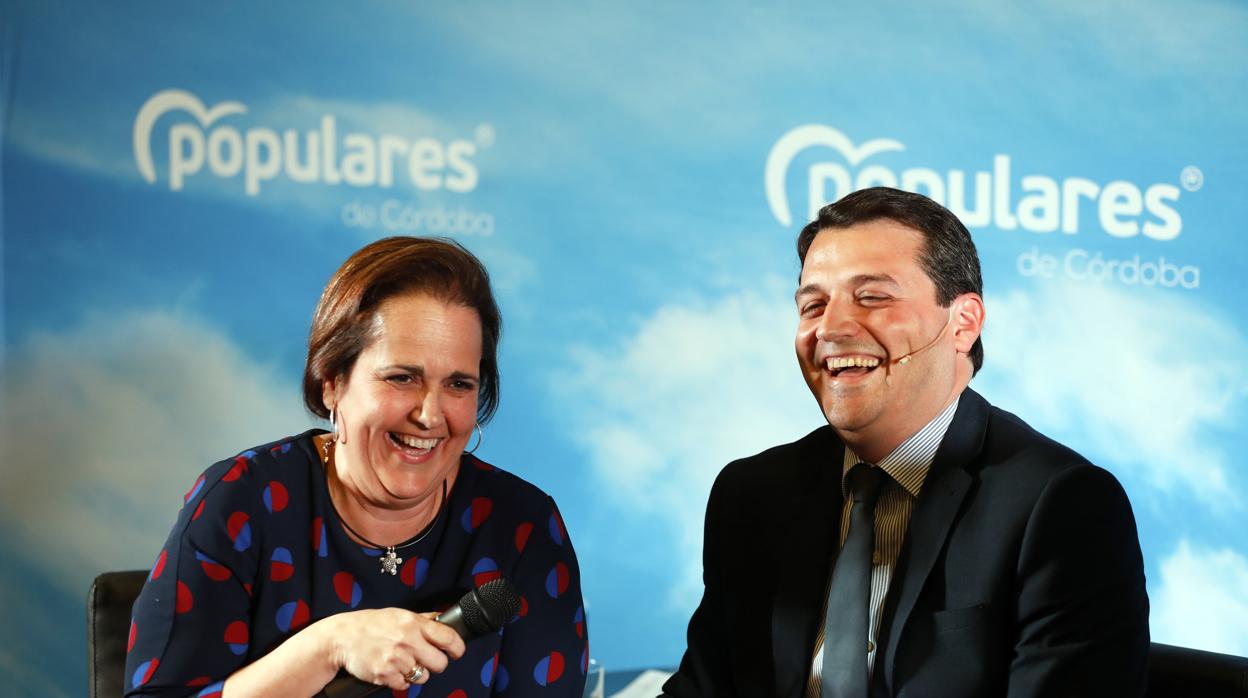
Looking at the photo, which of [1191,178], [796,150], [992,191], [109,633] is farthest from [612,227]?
[109,633]

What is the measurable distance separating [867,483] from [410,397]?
0.77m

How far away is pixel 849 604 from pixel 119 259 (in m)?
2.94

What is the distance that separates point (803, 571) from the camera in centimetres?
210

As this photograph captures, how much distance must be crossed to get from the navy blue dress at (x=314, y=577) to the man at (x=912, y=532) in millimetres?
294

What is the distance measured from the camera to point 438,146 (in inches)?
163

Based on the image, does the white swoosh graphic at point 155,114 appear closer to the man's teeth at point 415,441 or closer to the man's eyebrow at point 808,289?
the man's teeth at point 415,441

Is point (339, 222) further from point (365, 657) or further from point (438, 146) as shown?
point (365, 657)

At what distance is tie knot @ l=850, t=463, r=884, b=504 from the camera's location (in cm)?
206

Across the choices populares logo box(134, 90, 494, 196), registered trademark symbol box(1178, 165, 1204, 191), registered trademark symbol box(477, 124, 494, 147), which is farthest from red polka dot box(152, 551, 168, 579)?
registered trademark symbol box(1178, 165, 1204, 191)

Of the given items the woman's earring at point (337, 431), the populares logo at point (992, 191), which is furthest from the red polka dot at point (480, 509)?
the populares logo at point (992, 191)

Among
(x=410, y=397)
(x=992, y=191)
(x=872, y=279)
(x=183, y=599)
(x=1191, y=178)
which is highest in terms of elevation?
(x=1191, y=178)

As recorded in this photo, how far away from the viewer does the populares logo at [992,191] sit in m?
4.31

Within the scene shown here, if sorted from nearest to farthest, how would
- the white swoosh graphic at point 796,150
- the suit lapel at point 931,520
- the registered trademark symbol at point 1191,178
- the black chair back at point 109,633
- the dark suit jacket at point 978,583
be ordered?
the dark suit jacket at point 978,583 → the suit lapel at point 931,520 → the black chair back at point 109,633 → the white swoosh graphic at point 796,150 → the registered trademark symbol at point 1191,178

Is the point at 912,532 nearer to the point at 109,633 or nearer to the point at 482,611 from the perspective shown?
the point at 482,611
